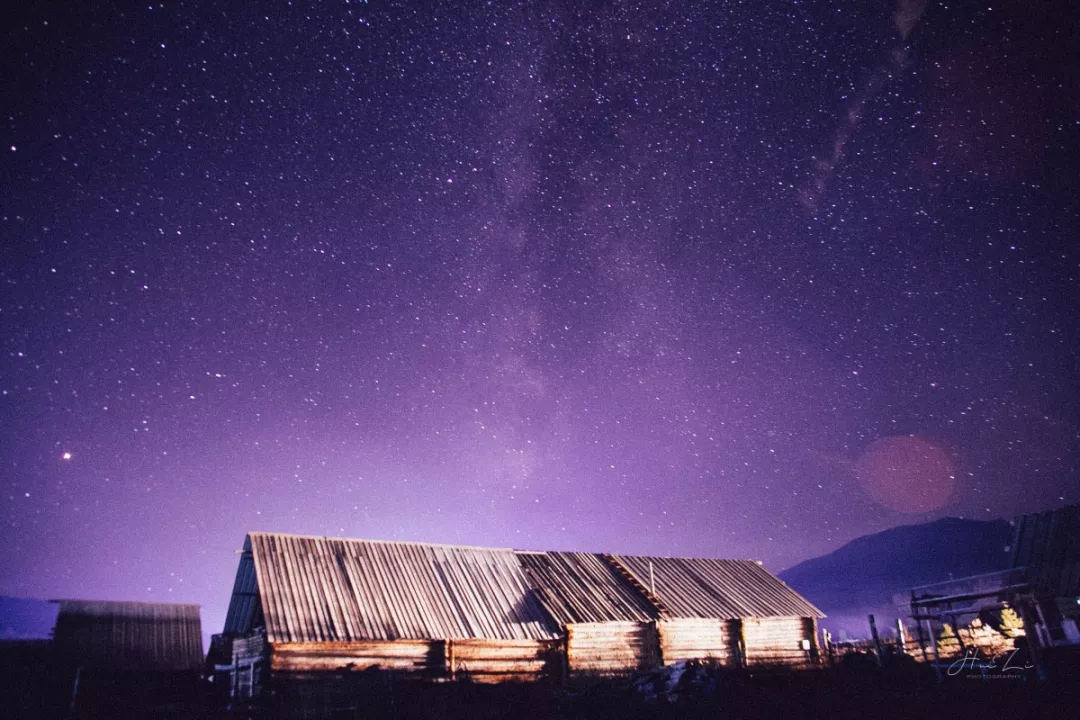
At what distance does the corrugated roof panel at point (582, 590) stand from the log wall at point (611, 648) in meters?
0.31

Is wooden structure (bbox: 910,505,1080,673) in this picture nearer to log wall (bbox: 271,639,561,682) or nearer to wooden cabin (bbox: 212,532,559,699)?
log wall (bbox: 271,639,561,682)

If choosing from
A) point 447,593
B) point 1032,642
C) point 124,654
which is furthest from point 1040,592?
point 124,654

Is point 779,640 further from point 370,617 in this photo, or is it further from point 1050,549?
point 370,617

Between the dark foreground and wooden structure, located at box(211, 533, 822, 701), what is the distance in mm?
685

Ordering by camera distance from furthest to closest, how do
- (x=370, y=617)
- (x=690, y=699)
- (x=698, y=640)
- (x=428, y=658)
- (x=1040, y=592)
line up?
(x=698, y=640)
(x=1040, y=592)
(x=370, y=617)
(x=428, y=658)
(x=690, y=699)

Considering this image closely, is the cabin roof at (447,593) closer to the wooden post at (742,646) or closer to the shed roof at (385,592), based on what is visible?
the shed roof at (385,592)

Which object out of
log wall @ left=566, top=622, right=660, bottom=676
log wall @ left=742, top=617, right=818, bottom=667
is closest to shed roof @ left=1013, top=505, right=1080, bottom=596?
log wall @ left=742, top=617, right=818, bottom=667

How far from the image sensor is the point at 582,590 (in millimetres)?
22891

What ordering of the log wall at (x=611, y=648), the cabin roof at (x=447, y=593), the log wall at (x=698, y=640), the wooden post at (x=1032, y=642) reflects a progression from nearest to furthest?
the wooden post at (x=1032, y=642) < the cabin roof at (x=447, y=593) < the log wall at (x=611, y=648) < the log wall at (x=698, y=640)

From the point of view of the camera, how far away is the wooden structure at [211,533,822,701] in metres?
16.7

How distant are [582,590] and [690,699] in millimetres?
8524

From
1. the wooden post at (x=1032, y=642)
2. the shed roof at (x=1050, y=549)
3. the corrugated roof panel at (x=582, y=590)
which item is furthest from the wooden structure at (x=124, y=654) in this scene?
the shed roof at (x=1050, y=549)

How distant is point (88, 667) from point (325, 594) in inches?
696

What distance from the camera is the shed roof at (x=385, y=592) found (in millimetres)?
16922
